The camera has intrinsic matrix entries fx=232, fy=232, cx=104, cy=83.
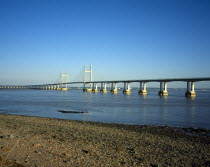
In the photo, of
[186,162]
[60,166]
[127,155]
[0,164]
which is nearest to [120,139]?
[127,155]

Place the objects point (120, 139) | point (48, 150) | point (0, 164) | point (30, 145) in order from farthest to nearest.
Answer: point (120, 139)
point (30, 145)
point (48, 150)
point (0, 164)

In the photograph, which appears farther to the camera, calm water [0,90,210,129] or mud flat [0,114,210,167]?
calm water [0,90,210,129]

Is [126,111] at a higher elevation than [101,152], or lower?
lower

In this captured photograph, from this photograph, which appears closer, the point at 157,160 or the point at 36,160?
the point at 36,160

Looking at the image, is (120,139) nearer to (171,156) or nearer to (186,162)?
(171,156)

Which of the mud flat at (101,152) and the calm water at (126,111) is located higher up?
the mud flat at (101,152)

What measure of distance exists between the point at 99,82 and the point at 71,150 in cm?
11456

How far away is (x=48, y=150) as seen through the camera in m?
8.88

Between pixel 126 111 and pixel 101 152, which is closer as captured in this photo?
pixel 101 152

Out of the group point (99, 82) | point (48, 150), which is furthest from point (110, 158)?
point (99, 82)

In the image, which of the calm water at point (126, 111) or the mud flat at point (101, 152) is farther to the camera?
the calm water at point (126, 111)

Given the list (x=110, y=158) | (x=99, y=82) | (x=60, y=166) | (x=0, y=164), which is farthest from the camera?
(x=99, y=82)

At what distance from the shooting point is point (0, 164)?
664 centimetres

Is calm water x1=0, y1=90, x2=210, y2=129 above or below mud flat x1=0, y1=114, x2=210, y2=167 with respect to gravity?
below
